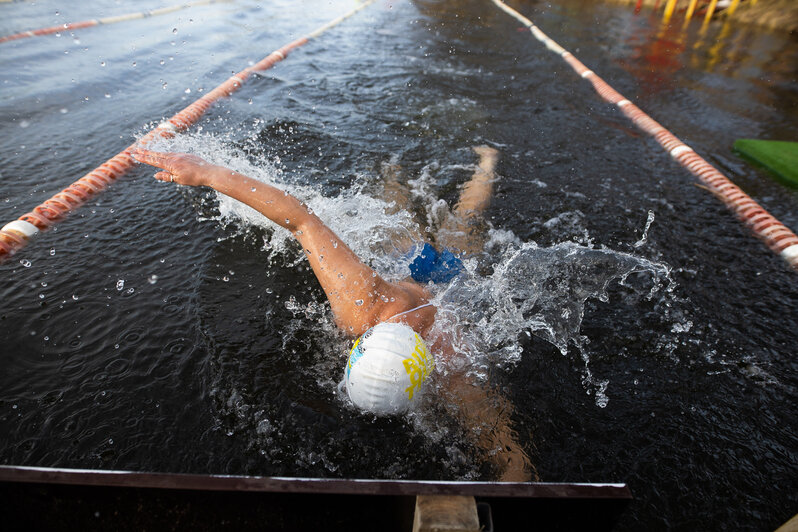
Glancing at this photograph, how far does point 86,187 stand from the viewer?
Result: 4148 mm

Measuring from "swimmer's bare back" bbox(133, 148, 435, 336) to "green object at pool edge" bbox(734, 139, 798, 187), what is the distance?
17.4ft

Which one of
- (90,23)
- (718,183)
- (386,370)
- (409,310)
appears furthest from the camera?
(90,23)

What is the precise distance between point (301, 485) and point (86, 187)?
4.21 m

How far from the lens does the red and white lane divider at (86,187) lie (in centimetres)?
350

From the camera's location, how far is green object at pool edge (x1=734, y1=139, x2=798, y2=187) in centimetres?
510

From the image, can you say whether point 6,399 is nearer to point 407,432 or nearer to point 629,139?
point 407,432

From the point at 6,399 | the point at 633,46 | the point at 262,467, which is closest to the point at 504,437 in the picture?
the point at 262,467

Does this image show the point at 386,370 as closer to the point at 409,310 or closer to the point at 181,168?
the point at 409,310

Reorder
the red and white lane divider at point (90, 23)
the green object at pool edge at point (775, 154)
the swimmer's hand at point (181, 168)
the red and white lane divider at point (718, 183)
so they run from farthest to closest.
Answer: the red and white lane divider at point (90, 23), the green object at pool edge at point (775, 154), the red and white lane divider at point (718, 183), the swimmer's hand at point (181, 168)

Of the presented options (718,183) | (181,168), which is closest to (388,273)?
(181,168)

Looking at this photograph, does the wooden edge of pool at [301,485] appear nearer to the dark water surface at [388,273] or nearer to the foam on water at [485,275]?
the dark water surface at [388,273]

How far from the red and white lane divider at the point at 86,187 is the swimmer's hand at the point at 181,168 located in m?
1.57

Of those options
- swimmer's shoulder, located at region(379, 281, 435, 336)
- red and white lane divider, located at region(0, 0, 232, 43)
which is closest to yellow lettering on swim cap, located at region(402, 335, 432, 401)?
swimmer's shoulder, located at region(379, 281, 435, 336)

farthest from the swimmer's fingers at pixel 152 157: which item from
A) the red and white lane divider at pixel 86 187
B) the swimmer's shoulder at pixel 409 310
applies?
the swimmer's shoulder at pixel 409 310
